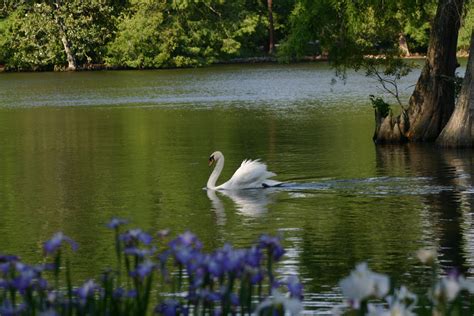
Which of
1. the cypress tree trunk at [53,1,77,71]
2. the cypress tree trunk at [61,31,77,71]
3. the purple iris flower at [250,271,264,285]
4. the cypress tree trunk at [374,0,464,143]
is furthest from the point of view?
the cypress tree trunk at [61,31,77,71]

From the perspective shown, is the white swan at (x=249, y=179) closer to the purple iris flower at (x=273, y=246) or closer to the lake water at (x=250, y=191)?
the lake water at (x=250, y=191)

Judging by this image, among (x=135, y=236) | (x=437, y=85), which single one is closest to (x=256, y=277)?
(x=135, y=236)

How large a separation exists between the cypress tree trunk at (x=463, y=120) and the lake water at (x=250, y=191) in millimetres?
575

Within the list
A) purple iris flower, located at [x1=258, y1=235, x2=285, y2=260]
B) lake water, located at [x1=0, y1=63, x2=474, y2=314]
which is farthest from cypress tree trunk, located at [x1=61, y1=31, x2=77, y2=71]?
purple iris flower, located at [x1=258, y1=235, x2=285, y2=260]

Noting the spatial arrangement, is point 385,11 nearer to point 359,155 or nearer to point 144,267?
point 359,155

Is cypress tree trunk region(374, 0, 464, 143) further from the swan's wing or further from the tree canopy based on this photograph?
the tree canopy

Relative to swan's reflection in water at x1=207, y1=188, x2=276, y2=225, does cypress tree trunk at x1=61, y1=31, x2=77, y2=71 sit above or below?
below

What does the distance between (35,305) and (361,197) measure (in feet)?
44.9

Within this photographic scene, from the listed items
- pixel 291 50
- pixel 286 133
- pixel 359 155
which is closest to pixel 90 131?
pixel 286 133

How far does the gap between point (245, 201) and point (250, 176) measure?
3.85 feet

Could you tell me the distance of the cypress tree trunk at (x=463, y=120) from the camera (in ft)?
87.3

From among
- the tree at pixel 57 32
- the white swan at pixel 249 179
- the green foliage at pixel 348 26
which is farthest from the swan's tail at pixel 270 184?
the tree at pixel 57 32

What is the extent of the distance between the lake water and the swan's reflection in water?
3 cm

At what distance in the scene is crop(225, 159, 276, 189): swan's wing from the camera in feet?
70.4
